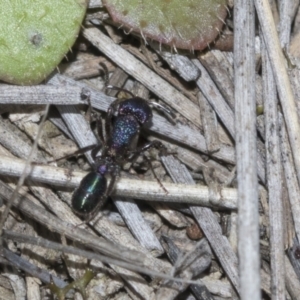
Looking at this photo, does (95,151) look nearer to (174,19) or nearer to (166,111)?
(166,111)

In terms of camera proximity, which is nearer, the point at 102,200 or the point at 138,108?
the point at 102,200

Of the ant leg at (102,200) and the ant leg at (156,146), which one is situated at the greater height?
the ant leg at (156,146)

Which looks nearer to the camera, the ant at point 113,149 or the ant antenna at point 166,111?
the ant at point 113,149

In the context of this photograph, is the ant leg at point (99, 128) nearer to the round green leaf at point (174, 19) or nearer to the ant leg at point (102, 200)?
the ant leg at point (102, 200)

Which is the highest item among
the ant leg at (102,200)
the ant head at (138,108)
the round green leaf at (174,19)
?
the round green leaf at (174,19)

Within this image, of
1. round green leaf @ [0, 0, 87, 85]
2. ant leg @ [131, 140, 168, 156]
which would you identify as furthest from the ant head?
round green leaf @ [0, 0, 87, 85]

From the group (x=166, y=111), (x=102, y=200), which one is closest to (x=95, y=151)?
(x=102, y=200)

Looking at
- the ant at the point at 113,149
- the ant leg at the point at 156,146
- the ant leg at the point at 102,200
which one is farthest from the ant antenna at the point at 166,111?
the ant leg at the point at 102,200

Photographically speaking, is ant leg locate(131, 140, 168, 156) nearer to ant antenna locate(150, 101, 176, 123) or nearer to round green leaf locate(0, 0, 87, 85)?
ant antenna locate(150, 101, 176, 123)

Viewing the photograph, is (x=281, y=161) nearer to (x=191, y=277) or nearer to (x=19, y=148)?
(x=191, y=277)
